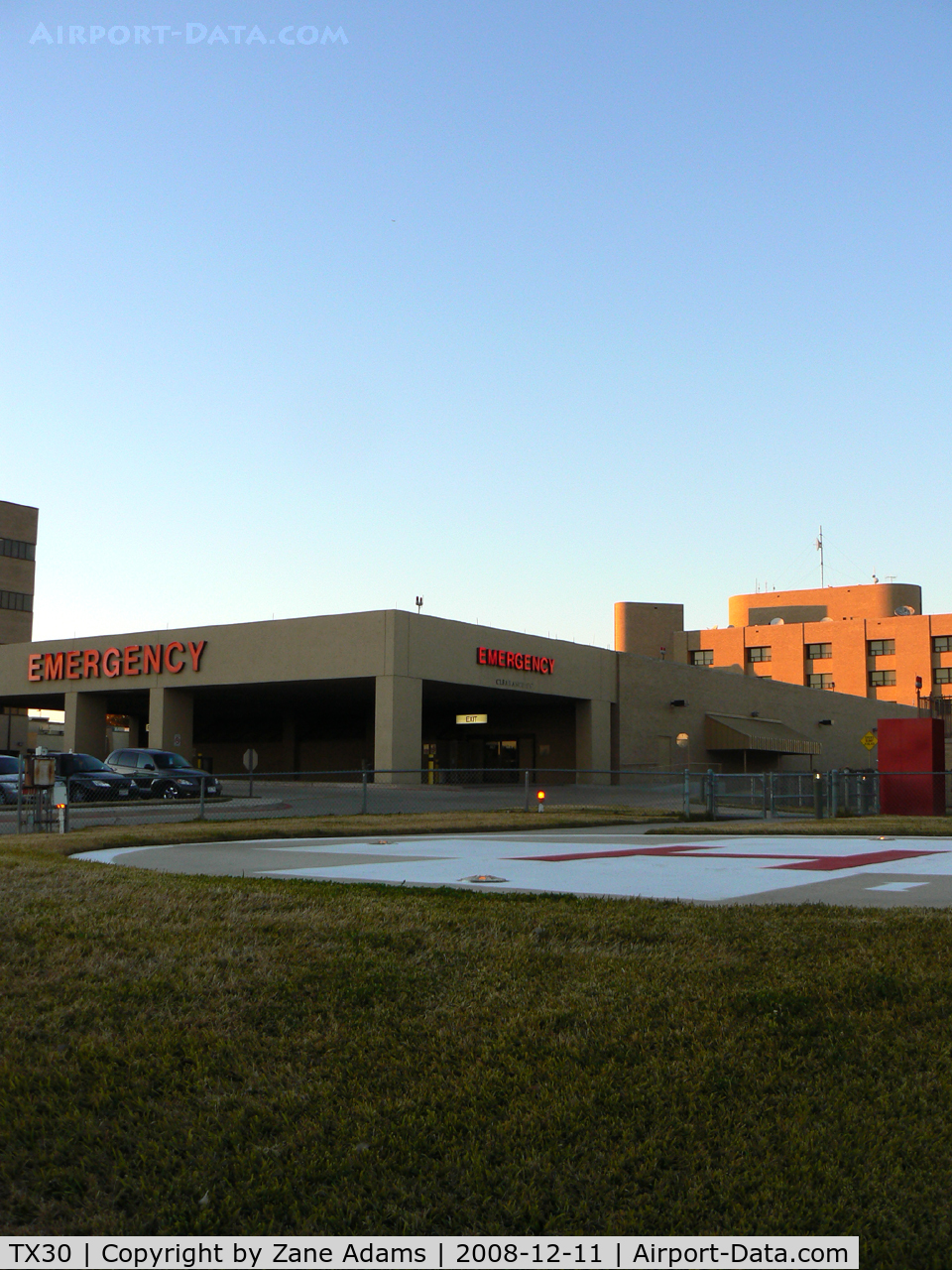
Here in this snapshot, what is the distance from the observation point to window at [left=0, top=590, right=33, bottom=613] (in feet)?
271

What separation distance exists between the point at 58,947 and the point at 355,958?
1.74 metres

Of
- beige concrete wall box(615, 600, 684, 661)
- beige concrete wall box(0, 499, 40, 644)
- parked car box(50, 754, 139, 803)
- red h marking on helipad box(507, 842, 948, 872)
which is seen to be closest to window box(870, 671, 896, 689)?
beige concrete wall box(615, 600, 684, 661)

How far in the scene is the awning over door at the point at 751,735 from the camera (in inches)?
2121

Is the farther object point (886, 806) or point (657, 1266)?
point (886, 806)

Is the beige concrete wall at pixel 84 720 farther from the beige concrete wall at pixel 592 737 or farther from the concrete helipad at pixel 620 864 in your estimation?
the concrete helipad at pixel 620 864

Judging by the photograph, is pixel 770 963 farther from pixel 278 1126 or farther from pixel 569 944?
pixel 278 1126

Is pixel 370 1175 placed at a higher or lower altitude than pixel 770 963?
lower

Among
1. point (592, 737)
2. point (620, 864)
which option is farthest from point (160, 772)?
point (592, 737)

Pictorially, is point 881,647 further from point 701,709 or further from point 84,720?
point 84,720

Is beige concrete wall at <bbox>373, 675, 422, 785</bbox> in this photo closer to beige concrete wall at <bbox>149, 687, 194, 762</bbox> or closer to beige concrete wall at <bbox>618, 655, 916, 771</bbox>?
beige concrete wall at <bbox>149, 687, 194, 762</bbox>

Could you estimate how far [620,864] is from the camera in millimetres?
11297

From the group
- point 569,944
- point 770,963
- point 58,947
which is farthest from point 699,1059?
point 58,947

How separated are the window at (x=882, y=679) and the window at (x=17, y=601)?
68101 millimetres

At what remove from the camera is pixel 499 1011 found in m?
5.07
